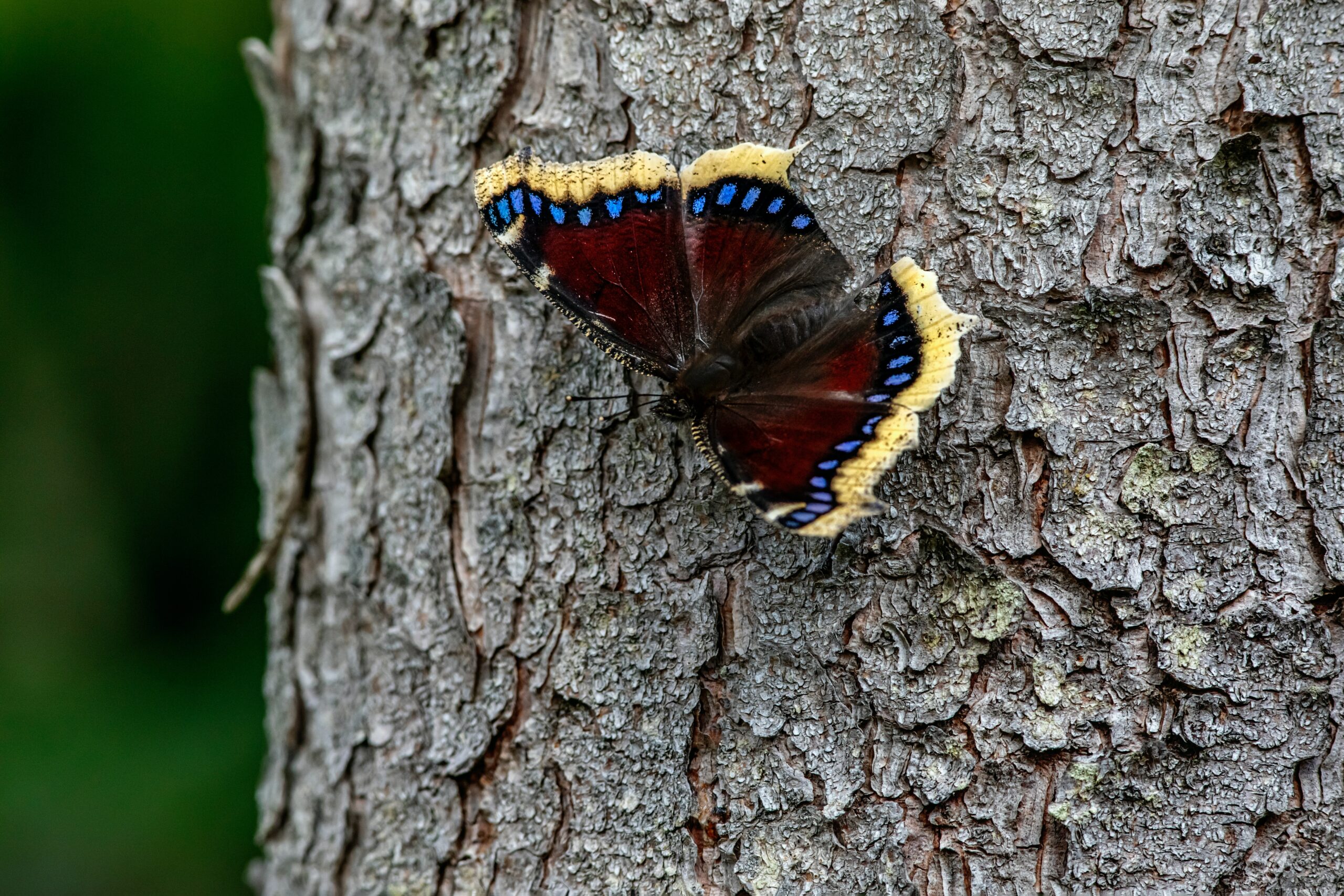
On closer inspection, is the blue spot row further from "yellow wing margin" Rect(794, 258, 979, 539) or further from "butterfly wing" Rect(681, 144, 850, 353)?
"yellow wing margin" Rect(794, 258, 979, 539)

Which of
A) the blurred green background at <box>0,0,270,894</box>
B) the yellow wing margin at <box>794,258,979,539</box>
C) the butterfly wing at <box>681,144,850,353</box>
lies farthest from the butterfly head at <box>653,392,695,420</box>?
the blurred green background at <box>0,0,270,894</box>

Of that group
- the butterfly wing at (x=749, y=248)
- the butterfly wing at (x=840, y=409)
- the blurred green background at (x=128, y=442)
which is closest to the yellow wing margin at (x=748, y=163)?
the butterfly wing at (x=749, y=248)

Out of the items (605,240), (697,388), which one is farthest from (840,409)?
(605,240)

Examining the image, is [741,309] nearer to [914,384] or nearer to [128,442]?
[914,384]

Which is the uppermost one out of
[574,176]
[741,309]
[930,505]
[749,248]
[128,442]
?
[574,176]

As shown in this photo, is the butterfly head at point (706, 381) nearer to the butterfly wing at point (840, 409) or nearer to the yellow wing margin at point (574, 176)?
the butterfly wing at point (840, 409)
